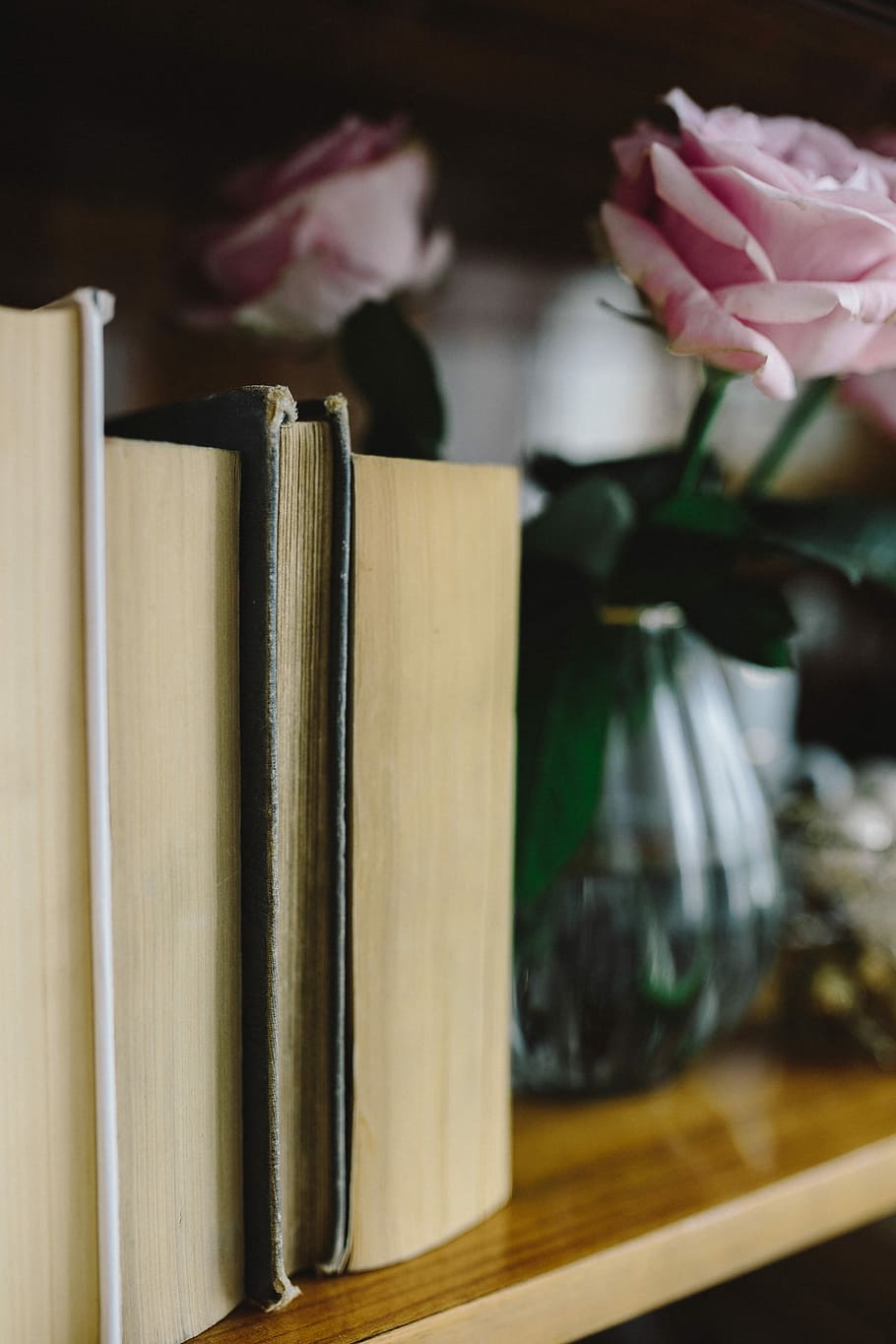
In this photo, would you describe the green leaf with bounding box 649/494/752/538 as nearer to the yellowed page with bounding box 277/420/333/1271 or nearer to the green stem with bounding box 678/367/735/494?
the green stem with bounding box 678/367/735/494

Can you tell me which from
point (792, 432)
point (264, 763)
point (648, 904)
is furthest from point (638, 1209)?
point (792, 432)

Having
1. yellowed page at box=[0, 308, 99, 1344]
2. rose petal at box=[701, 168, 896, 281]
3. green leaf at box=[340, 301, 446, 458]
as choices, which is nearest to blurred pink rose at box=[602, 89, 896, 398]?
rose petal at box=[701, 168, 896, 281]

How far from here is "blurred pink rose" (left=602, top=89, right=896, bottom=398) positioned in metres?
0.36

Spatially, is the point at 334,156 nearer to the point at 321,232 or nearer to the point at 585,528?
the point at 321,232

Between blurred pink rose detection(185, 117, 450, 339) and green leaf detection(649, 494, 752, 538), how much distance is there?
0.17 m

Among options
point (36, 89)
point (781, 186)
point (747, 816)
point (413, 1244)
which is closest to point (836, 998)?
point (747, 816)

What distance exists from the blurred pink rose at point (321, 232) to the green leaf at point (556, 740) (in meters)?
0.18

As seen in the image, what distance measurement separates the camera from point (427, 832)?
360mm

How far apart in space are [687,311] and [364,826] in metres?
0.20

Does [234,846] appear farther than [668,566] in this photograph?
Answer: No

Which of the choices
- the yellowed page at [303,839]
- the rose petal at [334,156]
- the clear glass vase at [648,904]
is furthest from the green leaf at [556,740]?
the rose petal at [334,156]

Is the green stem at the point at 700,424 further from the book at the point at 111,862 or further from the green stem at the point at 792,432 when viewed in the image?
the book at the point at 111,862

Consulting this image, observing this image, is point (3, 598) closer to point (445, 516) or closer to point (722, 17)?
point (445, 516)

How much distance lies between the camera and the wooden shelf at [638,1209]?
1.14ft
